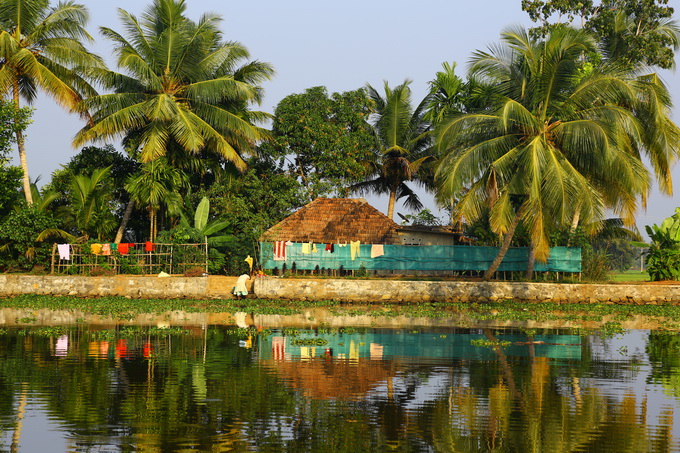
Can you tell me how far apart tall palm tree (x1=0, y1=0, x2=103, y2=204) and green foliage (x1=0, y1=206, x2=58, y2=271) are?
1.63 meters

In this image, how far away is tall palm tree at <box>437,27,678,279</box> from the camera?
25281 mm

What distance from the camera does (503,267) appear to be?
31.1 m

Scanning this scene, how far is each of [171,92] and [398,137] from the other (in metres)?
13.3

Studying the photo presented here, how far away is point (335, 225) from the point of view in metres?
35.0

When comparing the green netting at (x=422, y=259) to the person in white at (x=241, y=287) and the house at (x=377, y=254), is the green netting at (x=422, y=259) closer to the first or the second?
the house at (x=377, y=254)

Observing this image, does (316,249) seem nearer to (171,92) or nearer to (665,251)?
(171,92)

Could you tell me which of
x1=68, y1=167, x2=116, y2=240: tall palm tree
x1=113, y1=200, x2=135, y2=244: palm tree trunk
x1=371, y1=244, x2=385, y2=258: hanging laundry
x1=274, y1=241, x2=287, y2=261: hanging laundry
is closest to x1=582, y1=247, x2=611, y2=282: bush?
x1=371, y1=244, x2=385, y2=258: hanging laundry

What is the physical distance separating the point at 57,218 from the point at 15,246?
2.84 metres

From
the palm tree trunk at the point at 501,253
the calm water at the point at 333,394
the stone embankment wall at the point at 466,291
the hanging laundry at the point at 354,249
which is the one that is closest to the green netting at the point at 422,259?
the hanging laundry at the point at 354,249

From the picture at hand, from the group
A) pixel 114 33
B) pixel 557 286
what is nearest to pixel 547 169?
pixel 557 286

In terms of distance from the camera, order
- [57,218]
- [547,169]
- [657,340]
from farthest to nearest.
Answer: [57,218]
[547,169]
[657,340]

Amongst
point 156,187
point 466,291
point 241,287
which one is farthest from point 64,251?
point 466,291

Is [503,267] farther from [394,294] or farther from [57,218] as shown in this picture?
[57,218]

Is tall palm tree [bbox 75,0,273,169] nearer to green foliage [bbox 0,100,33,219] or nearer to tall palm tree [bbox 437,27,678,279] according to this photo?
green foliage [bbox 0,100,33,219]
